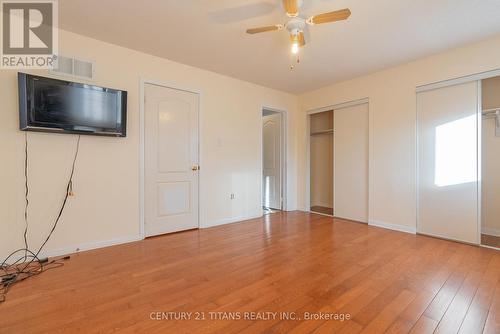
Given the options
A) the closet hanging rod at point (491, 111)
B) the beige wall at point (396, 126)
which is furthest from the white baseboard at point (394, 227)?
the closet hanging rod at point (491, 111)

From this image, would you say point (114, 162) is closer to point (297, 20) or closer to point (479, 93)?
point (297, 20)

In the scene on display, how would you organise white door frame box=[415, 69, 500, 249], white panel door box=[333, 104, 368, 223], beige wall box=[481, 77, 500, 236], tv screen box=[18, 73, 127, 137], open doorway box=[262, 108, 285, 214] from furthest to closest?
open doorway box=[262, 108, 285, 214]
white panel door box=[333, 104, 368, 223]
beige wall box=[481, 77, 500, 236]
white door frame box=[415, 69, 500, 249]
tv screen box=[18, 73, 127, 137]

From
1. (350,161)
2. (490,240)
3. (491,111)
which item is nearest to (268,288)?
(350,161)

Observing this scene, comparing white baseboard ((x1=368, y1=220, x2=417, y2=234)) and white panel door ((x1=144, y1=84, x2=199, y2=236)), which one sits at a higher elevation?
white panel door ((x1=144, y1=84, x2=199, y2=236))

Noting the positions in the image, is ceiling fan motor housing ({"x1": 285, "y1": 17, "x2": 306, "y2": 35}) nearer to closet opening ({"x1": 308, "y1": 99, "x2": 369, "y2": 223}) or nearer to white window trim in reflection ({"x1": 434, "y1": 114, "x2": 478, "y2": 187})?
closet opening ({"x1": 308, "y1": 99, "x2": 369, "y2": 223})

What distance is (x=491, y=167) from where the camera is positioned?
3.37 meters

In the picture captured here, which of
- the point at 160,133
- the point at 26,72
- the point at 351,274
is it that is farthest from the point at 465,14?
the point at 26,72

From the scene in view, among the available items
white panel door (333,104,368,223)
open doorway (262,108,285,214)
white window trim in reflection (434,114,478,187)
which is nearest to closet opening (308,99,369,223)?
white panel door (333,104,368,223)

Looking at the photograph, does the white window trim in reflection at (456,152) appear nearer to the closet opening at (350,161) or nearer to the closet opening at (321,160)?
the closet opening at (350,161)

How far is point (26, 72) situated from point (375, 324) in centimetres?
396

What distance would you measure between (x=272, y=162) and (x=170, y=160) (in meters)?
2.55

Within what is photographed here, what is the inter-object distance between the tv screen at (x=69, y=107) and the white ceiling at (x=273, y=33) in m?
0.72

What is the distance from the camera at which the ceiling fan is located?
1.92 m

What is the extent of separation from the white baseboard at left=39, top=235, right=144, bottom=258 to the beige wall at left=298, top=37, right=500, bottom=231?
3867mm
